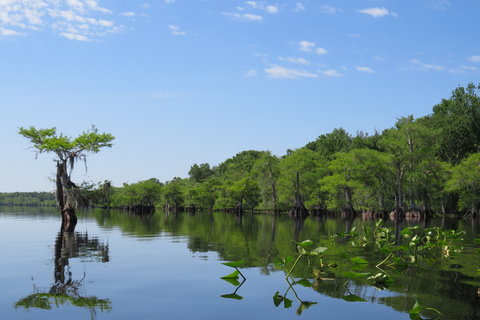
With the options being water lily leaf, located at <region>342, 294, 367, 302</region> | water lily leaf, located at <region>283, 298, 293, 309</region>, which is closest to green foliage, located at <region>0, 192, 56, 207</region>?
water lily leaf, located at <region>283, 298, 293, 309</region>

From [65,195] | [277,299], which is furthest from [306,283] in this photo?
[65,195]

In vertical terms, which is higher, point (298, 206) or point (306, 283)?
point (306, 283)

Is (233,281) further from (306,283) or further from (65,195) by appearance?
(65,195)

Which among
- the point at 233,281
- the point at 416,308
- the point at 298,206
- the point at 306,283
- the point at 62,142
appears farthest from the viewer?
the point at 298,206

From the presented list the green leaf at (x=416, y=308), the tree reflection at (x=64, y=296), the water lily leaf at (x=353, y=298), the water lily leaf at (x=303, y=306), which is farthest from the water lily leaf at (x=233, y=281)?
the green leaf at (x=416, y=308)

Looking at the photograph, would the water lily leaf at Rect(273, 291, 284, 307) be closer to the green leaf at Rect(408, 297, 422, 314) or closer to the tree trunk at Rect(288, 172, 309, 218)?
the green leaf at Rect(408, 297, 422, 314)

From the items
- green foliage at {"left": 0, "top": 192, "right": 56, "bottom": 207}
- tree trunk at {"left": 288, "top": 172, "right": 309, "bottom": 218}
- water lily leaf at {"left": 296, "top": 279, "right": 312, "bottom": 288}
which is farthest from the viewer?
green foliage at {"left": 0, "top": 192, "right": 56, "bottom": 207}

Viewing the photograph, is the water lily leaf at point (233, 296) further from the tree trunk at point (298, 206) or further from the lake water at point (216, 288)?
the tree trunk at point (298, 206)

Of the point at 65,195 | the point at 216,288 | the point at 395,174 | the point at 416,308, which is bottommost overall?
the point at 216,288

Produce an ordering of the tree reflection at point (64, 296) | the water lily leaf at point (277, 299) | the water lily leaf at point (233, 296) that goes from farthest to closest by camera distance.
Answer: the water lily leaf at point (233, 296) < the water lily leaf at point (277, 299) < the tree reflection at point (64, 296)

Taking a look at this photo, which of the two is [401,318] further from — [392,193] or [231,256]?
[392,193]

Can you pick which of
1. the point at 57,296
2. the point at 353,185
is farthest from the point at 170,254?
the point at 353,185

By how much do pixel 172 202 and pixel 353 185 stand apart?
55082 mm

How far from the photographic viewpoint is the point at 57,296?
26.0ft
